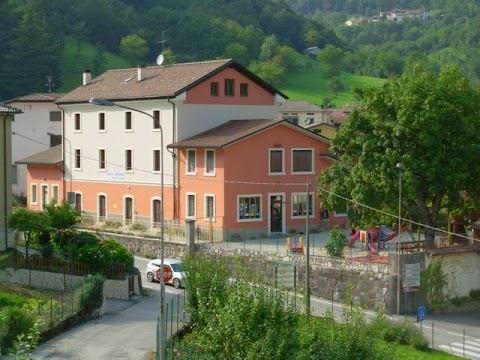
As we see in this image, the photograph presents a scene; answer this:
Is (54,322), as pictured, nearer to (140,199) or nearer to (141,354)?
(141,354)

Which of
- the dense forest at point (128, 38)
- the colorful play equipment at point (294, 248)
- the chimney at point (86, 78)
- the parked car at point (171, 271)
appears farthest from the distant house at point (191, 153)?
the dense forest at point (128, 38)

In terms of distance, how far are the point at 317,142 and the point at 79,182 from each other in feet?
52.4

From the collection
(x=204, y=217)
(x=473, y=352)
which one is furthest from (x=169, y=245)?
(x=473, y=352)

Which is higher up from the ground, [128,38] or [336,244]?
[128,38]

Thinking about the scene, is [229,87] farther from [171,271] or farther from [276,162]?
[171,271]

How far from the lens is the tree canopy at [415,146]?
1718 inches

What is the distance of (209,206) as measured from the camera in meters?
53.3

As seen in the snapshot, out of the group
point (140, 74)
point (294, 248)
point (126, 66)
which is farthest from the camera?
point (126, 66)

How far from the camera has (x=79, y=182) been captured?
6244 centimetres

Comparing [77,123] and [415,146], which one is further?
[77,123]

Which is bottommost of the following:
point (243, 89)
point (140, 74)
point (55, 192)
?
point (55, 192)

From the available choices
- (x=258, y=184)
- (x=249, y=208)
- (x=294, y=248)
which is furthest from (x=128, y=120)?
(x=294, y=248)

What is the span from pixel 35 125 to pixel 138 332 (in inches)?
1824

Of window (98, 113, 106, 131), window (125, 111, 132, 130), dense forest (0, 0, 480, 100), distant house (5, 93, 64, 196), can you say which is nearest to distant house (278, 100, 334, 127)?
distant house (5, 93, 64, 196)
